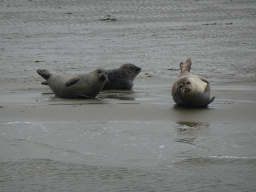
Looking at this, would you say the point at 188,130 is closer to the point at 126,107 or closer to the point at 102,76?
the point at 126,107

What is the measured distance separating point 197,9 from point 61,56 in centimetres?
1056

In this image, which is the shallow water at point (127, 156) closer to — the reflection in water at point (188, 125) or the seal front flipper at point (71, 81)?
the reflection in water at point (188, 125)

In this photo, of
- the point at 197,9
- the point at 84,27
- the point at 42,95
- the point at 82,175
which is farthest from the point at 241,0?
the point at 82,175

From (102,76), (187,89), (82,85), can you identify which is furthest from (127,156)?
(82,85)

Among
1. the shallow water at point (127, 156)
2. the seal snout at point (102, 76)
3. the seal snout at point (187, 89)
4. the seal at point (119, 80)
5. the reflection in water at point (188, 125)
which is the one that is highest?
the seal snout at point (102, 76)

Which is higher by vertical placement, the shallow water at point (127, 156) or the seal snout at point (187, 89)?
the seal snout at point (187, 89)

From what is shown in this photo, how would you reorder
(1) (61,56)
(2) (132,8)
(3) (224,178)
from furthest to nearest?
(2) (132,8)
(1) (61,56)
(3) (224,178)

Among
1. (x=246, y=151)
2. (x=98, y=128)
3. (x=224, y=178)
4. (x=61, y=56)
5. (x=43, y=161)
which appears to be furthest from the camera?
(x=61, y=56)

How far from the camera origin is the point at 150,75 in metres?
11.1

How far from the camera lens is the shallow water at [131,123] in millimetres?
3314

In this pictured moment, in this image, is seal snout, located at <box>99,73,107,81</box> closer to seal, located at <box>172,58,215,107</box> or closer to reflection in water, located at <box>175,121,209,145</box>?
seal, located at <box>172,58,215,107</box>

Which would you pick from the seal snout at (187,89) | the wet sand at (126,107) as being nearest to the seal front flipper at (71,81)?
the wet sand at (126,107)

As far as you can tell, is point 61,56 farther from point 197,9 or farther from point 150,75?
point 197,9

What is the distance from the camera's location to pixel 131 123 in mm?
5238
